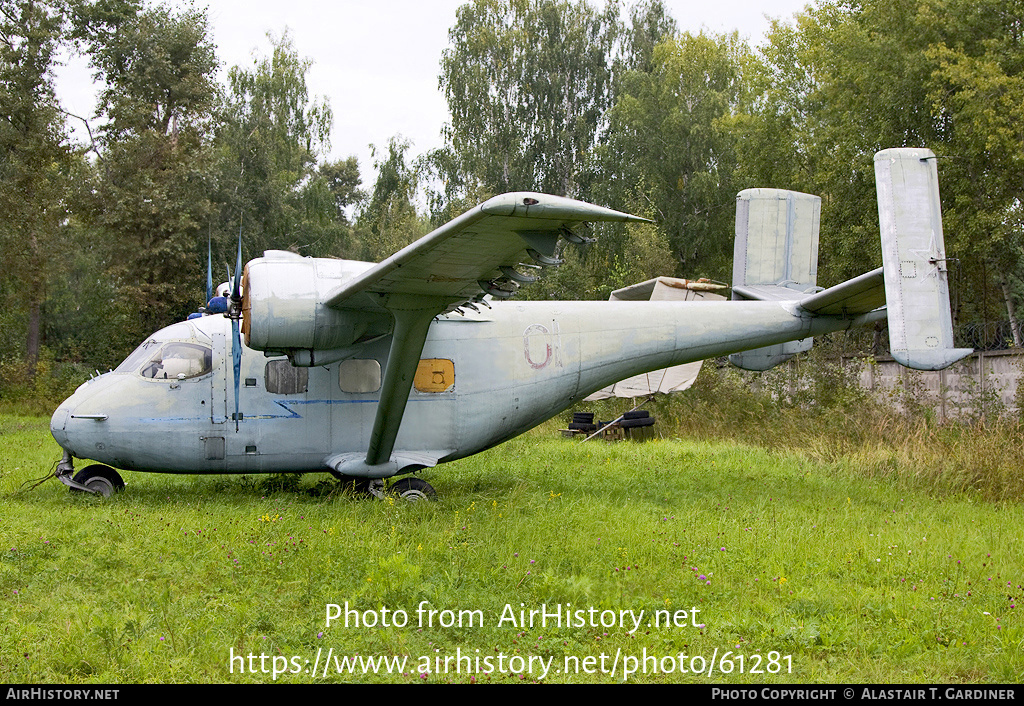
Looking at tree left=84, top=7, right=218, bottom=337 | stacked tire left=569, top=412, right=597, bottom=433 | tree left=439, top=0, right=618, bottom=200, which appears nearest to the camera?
stacked tire left=569, top=412, right=597, bottom=433

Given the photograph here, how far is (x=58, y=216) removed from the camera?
2738 cm

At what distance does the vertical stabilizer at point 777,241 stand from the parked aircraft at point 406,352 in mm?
501

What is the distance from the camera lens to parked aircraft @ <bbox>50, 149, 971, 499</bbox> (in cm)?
920

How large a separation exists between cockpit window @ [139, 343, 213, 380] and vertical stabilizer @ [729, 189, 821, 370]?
7678mm

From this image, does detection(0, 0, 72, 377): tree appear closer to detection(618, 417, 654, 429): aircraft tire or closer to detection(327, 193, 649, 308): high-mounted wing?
detection(618, 417, 654, 429): aircraft tire

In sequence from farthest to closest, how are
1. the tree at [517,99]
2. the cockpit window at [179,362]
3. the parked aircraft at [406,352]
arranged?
the tree at [517,99] → the cockpit window at [179,362] → the parked aircraft at [406,352]

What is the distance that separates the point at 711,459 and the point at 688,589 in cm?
847

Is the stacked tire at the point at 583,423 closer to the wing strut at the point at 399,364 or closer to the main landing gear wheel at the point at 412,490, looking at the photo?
the main landing gear wheel at the point at 412,490

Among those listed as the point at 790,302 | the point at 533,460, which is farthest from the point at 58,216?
the point at 790,302

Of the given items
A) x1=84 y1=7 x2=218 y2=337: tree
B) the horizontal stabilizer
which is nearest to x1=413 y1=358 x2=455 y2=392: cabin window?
the horizontal stabilizer

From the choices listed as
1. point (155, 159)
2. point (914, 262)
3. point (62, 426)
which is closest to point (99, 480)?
point (62, 426)

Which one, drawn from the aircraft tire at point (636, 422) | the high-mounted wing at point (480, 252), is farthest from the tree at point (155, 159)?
the high-mounted wing at point (480, 252)

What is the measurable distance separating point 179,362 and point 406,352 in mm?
3115

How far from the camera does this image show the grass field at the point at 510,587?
519 cm
